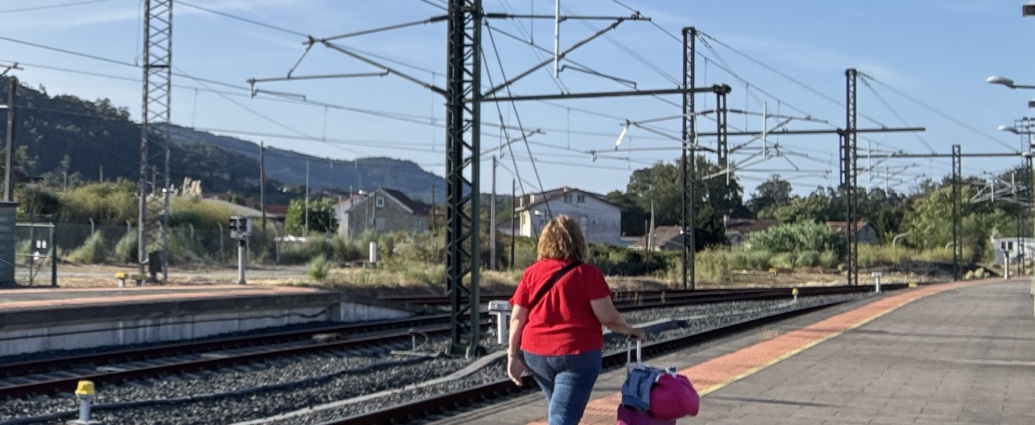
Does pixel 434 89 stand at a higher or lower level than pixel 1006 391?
higher

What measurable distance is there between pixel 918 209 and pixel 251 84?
10095 centimetres

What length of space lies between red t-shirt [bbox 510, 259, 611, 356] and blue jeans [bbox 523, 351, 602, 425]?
38mm

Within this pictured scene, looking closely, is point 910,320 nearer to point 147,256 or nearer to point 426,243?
point 147,256

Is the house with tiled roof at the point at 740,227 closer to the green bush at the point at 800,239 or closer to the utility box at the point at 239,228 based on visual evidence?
the green bush at the point at 800,239

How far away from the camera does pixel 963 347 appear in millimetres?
17203

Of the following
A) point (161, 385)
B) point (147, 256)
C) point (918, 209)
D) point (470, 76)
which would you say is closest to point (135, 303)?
point (161, 385)

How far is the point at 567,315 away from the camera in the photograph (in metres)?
6.14

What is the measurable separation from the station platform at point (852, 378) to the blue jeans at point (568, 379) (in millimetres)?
3697

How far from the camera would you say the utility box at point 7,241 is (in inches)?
1142

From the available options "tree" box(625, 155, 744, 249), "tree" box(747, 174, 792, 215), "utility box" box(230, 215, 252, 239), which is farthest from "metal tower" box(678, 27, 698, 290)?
"tree" box(747, 174, 792, 215)

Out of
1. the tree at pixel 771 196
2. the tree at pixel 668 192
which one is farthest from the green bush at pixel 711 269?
the tree at pixel 771 196

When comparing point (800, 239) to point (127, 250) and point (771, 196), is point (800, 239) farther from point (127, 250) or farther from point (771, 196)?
point (771, 196)

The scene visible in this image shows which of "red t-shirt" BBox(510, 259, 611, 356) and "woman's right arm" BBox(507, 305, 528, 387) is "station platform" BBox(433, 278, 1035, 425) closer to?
"woman's right arm" BBox(507, 305, 528, 387)

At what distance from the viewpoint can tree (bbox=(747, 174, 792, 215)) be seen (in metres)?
162
